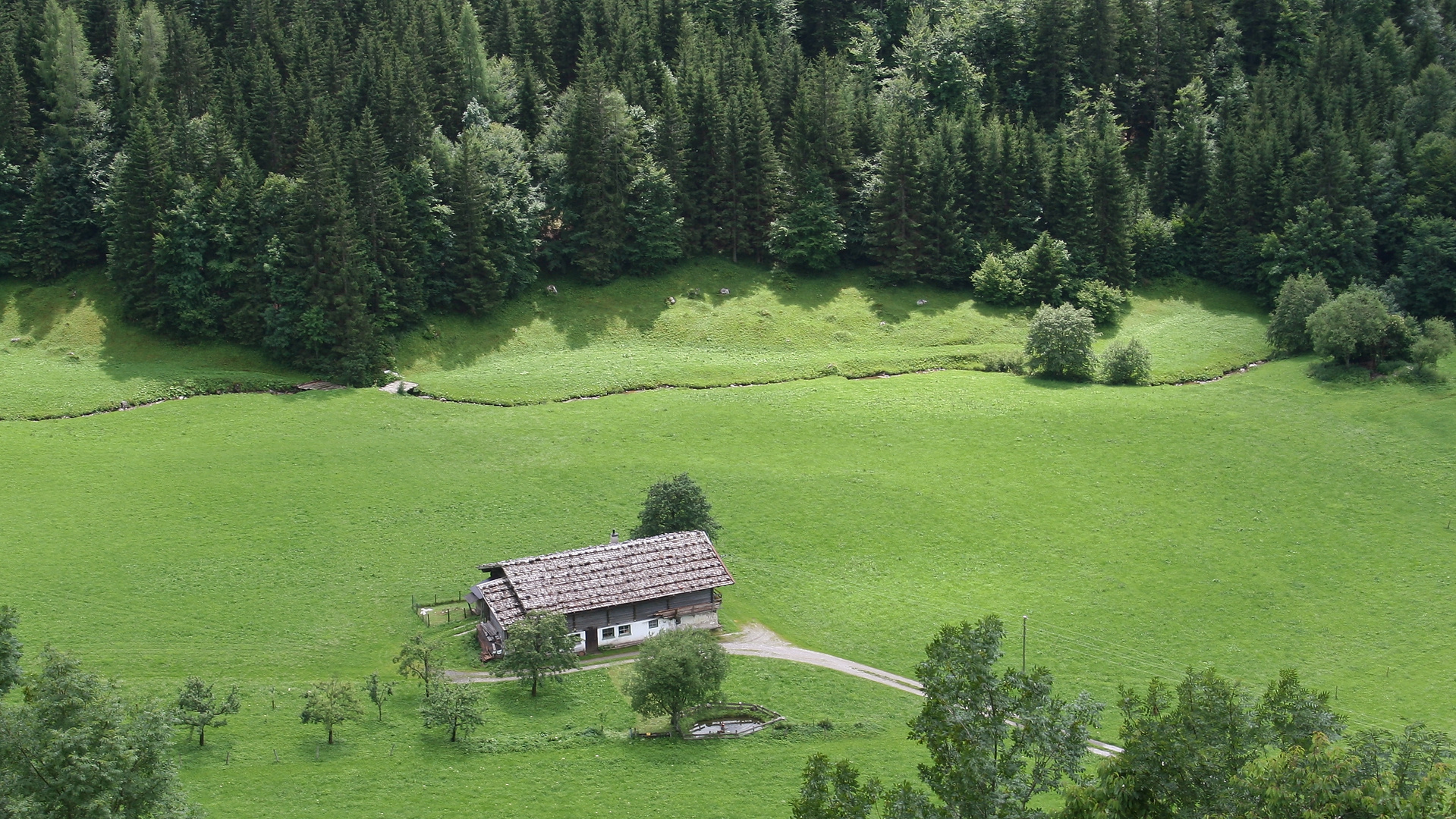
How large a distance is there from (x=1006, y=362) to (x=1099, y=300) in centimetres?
1374

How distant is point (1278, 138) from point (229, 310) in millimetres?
96605

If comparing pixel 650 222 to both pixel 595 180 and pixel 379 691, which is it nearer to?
pixel 595 180

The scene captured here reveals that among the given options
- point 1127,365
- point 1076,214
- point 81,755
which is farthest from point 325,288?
point 1076,214

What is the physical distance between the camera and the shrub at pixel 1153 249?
13362 centimetres

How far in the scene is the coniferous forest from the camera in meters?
113

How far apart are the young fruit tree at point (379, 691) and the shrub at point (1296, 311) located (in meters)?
83.5

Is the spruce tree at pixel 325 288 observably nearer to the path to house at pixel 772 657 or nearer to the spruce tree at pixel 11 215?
the spruce tree at pixel 11 215

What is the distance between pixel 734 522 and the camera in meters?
91.0

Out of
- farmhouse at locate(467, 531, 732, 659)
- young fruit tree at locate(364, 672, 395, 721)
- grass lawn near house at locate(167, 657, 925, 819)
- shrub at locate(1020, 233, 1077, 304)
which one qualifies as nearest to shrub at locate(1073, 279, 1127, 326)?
shrub at locate(1020, 233, 1077, 304)


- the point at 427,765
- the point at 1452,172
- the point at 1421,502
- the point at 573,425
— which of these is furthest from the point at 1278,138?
the point at 427,765

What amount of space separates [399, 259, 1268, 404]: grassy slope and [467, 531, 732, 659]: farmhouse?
102 feet

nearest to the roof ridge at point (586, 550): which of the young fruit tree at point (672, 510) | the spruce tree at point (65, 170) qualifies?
the young fruit tree at point (672, 510)

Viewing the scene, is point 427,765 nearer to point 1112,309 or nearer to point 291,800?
point 291,800

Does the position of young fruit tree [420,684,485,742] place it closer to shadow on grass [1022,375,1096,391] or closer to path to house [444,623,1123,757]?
path to house [444,623,1123,757]
